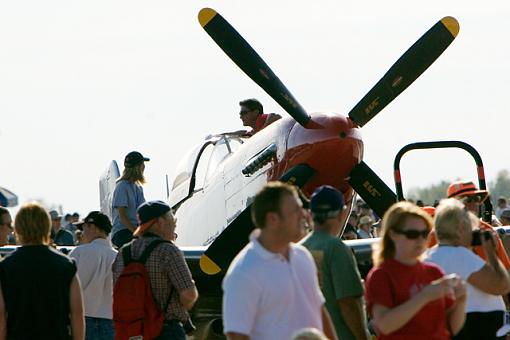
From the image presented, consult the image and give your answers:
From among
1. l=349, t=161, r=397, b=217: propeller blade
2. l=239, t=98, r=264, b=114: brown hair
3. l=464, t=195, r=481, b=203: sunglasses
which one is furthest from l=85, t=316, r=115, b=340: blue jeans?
l=239, t=98, r=264, b=114: brown hair

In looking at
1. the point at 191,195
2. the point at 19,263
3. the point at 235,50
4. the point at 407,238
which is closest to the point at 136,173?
the point at 235,50

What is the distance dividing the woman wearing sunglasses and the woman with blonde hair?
1.88m

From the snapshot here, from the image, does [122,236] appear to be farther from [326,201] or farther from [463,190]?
[326,201]

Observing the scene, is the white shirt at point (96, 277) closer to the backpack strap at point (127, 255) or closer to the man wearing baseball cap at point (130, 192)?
the backpack strap at point (127, 255)

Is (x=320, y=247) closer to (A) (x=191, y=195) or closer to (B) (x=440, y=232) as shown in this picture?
(B) (x=440, y=232)

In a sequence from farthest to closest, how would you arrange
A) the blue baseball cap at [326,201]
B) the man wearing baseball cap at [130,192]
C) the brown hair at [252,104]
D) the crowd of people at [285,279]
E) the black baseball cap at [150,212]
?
the brown hair at [252,104]
the man wearing baseball cap at [130,192]
the black baseball cap at [150,212]
the blue baseball cap at [326,201]
the crowd of people at [285,279]

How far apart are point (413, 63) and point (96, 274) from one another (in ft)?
13.9

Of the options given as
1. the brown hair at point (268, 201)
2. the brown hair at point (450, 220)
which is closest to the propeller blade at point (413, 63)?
the brown hair at point (450, 220)

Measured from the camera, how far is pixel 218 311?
13.3 m

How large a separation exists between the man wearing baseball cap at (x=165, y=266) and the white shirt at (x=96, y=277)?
3.25 feet

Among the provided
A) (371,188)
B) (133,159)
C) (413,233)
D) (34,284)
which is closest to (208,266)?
(133,159)

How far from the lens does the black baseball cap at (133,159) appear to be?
40.6 feet

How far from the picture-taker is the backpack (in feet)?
28.9

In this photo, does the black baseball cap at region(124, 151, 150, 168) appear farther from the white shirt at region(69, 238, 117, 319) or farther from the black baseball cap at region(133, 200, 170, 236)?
the black baseball cap at region(133, 200, 170, 236)
